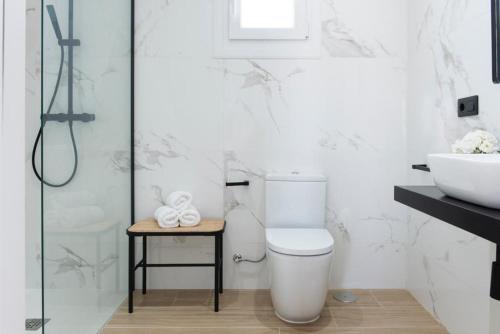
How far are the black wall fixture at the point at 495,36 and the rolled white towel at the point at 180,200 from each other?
1.62 metres

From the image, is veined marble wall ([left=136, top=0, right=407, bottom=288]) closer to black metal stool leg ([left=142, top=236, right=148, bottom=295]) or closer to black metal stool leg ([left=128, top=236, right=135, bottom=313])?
black metal stool leg ([left=142, top=236, right=148, bottom=295])

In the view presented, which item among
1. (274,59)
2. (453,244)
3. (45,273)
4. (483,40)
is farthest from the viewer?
(274,59)

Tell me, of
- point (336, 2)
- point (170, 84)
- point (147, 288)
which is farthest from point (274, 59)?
point (147, 288)

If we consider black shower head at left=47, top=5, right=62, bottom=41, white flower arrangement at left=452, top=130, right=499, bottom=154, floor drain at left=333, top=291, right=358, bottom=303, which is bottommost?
floor drain at left=333, top=291, right=358, bottom=303

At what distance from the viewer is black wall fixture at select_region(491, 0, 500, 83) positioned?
1336 millimetres

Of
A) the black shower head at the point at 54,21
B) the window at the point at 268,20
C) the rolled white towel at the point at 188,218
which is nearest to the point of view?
the black shower head at the point at 54,21

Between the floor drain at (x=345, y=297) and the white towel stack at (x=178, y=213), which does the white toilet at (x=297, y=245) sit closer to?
the floor drain at (x=345, y=297)

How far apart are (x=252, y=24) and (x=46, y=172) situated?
1572 millimetres

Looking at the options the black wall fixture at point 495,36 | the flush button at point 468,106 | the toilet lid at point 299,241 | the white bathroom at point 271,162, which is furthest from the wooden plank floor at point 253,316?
the black wall fixture at point 495,36

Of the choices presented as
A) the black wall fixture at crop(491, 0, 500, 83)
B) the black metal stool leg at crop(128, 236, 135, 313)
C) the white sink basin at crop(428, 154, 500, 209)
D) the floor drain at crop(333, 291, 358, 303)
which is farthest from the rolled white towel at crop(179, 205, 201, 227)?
the black wall fixture at crop(491, 0, 500, 83)

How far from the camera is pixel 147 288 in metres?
2.27

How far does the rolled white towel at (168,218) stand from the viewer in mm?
1979

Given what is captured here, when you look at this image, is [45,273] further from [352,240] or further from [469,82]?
[469,82]

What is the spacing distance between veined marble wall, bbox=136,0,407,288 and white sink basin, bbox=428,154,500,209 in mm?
1140
